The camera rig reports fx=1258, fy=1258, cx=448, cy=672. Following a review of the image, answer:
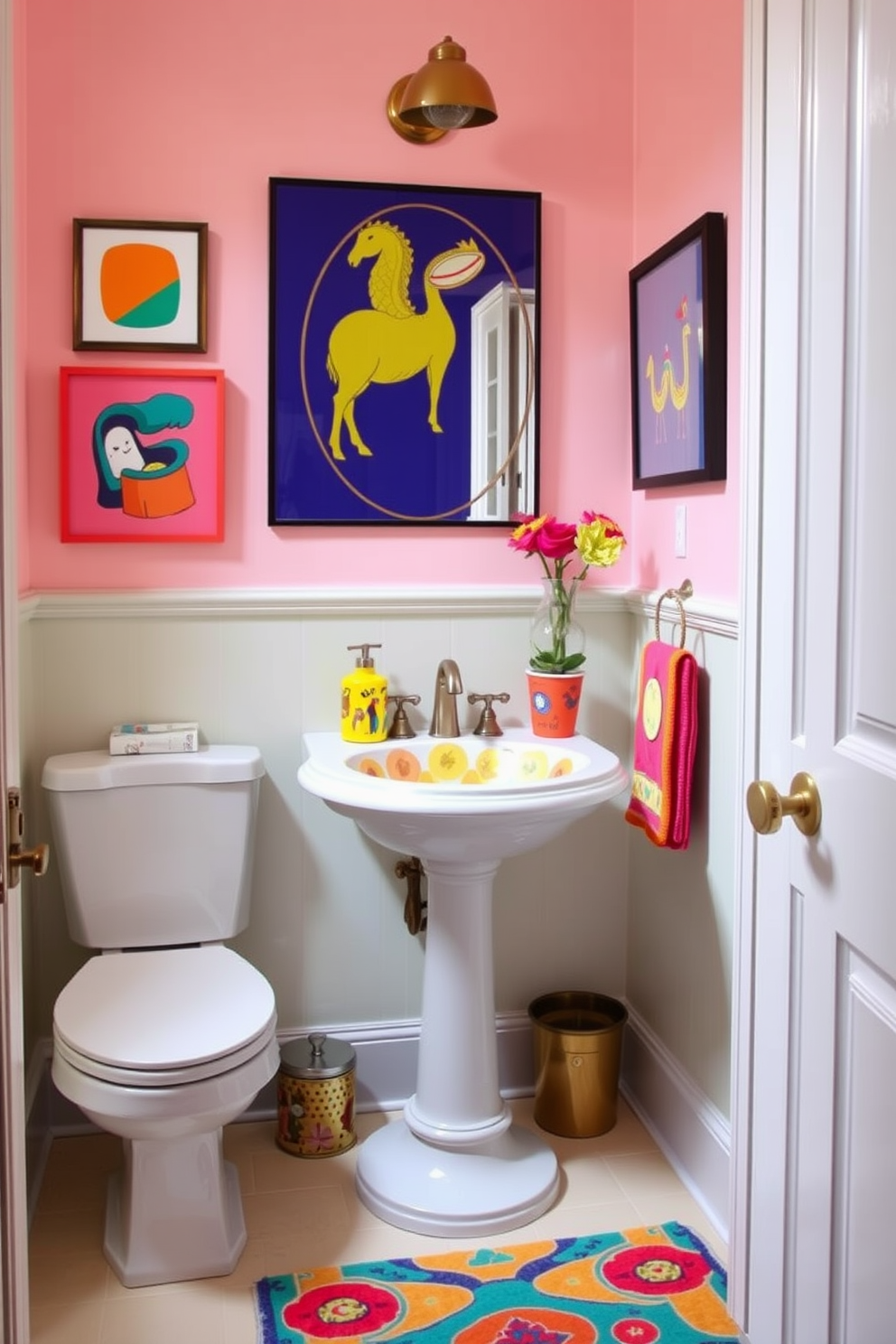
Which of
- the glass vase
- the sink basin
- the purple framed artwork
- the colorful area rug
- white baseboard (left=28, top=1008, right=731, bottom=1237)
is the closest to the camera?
the colorful area rug

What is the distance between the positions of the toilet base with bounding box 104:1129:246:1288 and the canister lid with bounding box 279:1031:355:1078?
383 mm

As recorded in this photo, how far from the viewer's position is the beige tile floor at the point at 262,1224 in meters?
2.04

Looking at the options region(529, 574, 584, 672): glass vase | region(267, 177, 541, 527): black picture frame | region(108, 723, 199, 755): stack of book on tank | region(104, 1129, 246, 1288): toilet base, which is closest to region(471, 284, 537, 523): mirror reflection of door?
region(267, 177, 541, 527): black picture frame

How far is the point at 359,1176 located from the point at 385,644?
107 cm

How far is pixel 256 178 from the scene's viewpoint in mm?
2570

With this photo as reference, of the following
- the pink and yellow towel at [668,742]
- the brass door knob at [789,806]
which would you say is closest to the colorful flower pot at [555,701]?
the pink and yellow towel at [668,742]

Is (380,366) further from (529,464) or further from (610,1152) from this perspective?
(610,1152)

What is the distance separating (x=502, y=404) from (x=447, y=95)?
636 mm

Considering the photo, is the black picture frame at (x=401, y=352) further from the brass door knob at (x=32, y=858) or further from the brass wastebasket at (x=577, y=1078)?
the brass door knob at (x=32, y=858)

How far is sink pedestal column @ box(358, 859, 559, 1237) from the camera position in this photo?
2363mm

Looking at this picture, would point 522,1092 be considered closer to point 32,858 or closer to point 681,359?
point 681,359

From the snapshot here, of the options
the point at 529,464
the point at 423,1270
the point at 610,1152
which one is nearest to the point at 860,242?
the point at 529,464

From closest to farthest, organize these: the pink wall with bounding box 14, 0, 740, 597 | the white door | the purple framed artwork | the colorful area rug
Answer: the white door → the colorful area rug → the purple framed artwork → the pink wall with bounding box 14, 0, 740, 597

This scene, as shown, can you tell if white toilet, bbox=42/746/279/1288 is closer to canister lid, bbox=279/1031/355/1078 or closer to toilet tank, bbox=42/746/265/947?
toilet tank, bbox=42/746/265/947
